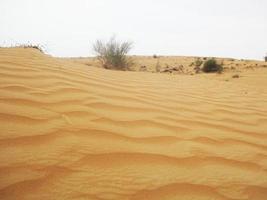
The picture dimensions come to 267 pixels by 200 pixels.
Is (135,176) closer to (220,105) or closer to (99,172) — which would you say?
(99,172)

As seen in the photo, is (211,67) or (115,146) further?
(211,67)

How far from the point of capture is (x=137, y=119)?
2.25 meters

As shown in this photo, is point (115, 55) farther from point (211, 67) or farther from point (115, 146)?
point (115, 146)

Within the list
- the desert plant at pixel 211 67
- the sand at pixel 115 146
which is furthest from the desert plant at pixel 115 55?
the sand at pixel 115 146

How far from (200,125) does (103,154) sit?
1.11m

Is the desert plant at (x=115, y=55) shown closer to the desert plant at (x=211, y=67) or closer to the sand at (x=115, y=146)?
the desert plant at (x=211, y=67)

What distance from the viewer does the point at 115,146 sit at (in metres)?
1.72

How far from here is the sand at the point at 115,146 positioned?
133 cm

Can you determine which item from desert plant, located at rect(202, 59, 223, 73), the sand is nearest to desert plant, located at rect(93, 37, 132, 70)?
desert plant, located at rect(202, 59, 223, 73)

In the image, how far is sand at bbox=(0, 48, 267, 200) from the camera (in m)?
1.33

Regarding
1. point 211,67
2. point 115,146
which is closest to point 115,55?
point 211,67

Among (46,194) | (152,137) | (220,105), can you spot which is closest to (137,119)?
(152,137)

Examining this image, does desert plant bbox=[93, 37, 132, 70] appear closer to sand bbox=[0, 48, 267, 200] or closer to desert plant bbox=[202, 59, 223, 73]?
desert plant bbox=[202, 59, 223, 73]

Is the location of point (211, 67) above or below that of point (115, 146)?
above
